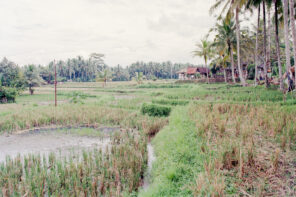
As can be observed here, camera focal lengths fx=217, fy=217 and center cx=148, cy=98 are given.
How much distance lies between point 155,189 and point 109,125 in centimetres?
661

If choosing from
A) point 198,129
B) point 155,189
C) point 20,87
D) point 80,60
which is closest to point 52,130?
point 198,129

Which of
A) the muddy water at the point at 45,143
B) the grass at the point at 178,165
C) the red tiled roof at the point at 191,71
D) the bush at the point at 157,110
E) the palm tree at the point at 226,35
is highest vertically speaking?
the palm tree at the point at 226,35

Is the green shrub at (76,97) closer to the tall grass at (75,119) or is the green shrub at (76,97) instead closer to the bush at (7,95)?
the bush at (7,95)

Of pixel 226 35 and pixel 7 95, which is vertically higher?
pixel 226 35

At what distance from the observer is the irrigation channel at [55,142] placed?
6.59m

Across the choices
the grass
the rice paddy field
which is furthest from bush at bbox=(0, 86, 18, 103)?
the grass

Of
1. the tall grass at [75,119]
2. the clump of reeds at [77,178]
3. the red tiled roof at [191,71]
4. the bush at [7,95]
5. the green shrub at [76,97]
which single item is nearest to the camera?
the clump of reeds at [77,178]

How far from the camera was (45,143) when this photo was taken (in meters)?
7.58

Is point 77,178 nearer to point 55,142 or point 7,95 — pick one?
point 55,142

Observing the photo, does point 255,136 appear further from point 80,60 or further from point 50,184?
point 80,60

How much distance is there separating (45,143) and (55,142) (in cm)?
32

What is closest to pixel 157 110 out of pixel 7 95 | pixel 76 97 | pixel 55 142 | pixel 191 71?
pixel 55 142

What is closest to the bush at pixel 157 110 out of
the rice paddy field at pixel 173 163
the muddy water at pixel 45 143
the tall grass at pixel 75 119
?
the tall grass at pixel 75 119

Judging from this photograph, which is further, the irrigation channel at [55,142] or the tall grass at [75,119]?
the tall grass at [75,119]
